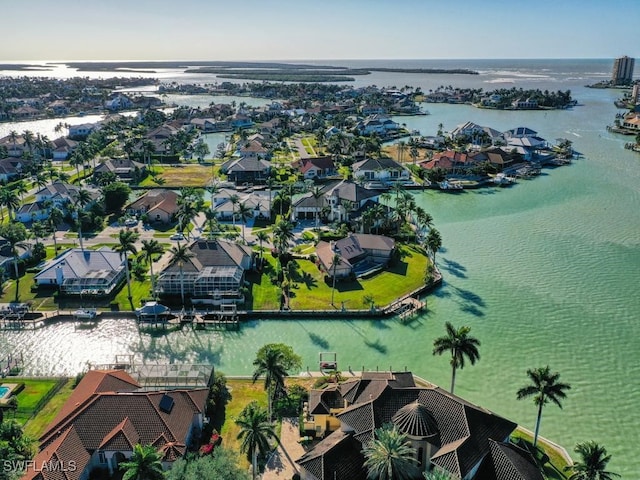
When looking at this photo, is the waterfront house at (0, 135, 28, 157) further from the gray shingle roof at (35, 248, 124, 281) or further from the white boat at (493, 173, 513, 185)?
the white boat at (493, 173, 513, 185)

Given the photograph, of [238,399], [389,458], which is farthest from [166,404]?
[389,458]

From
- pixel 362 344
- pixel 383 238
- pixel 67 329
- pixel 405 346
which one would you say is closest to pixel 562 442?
pixel 405 346

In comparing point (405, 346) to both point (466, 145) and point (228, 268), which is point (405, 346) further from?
point (466, 145)

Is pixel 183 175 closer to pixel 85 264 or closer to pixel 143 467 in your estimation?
pixel 85 264

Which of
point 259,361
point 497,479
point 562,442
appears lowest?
point 562,442

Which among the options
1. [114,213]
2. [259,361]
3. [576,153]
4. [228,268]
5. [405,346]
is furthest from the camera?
[576,153]

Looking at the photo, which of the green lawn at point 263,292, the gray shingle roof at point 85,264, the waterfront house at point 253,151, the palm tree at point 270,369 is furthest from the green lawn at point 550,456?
the waterfront house at point 253,151

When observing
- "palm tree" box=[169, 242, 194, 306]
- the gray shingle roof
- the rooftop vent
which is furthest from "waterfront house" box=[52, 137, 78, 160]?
the rooftop vent
